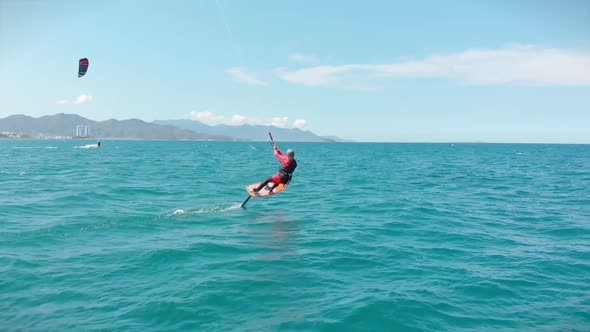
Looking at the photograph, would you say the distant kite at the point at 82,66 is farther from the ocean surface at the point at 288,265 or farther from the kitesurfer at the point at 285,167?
the kitesurfer at the point at 285,167

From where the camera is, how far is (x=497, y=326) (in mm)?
8320

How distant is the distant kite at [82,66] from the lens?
29002 mm

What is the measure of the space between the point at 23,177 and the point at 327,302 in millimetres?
31908

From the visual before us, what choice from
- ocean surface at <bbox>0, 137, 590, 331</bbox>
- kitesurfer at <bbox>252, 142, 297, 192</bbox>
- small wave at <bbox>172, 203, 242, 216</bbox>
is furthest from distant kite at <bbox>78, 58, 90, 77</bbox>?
kitesurfer at <bbox>252, 142, 297, 192</bbox>

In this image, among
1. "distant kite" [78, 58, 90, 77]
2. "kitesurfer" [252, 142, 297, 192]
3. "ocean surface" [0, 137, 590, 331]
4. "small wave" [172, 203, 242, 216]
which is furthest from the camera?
"distant kite" [78, 58, 90, 77]

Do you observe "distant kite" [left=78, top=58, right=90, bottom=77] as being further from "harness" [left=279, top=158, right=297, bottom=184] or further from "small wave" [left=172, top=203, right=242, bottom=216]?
"harness" [left=279, top=158, right=297, bottom=184]

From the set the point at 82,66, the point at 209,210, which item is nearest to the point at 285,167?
the point at 209,210

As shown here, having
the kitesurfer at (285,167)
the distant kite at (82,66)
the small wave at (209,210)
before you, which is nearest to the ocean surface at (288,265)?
the small wave at (209,210)

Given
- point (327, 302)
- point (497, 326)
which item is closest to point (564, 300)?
point (497, 326)

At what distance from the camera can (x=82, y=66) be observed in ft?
100

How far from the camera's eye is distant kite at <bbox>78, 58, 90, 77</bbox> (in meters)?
29.0

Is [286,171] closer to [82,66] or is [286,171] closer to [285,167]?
[285,167]

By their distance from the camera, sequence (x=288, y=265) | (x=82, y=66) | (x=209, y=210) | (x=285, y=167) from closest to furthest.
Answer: (x=288, y=265)
(x=285, y=167)
(x=209, y=210)
(x=82, y=66)

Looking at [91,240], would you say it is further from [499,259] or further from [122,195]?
[499,259]
